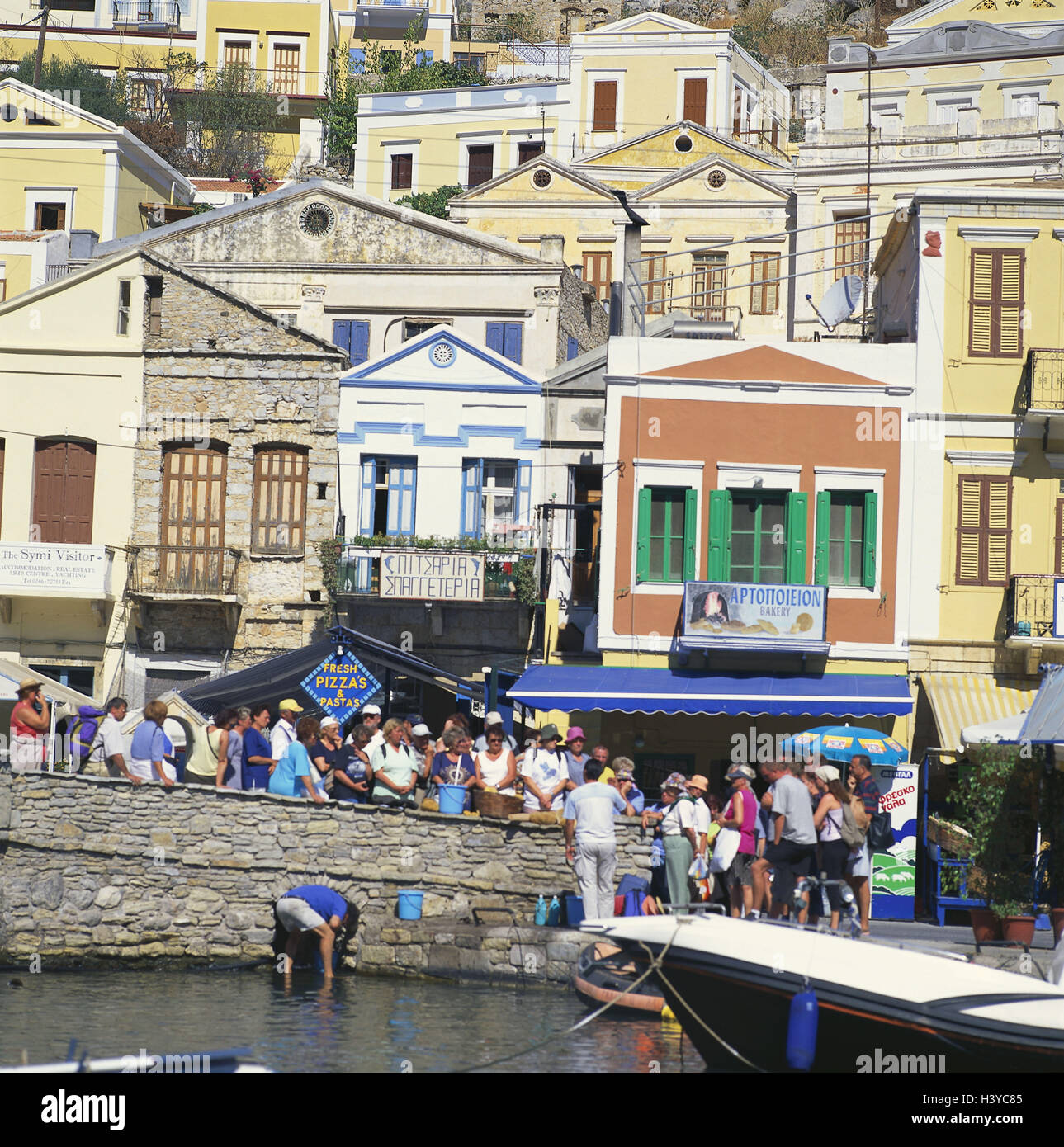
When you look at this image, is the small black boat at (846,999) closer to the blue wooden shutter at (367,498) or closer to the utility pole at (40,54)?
the blue wooden shutter at (367,498)

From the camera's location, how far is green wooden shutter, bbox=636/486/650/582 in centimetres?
2500

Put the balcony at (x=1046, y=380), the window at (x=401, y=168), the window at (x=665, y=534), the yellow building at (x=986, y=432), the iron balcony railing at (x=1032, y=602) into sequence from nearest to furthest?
1. the iron balcony railing at (x=1032, y=602)
2. the balcony at (x=1046, y=380)
3. the yellow building at (x=986, y=432)
4. the window at (x=665, y=534)
5. the window at (x=401, y=168)

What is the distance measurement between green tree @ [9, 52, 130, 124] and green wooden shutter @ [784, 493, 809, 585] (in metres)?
41.2

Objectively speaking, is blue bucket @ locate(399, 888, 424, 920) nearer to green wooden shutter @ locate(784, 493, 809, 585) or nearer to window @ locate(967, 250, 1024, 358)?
green wooden shutter @ locate(784, 493, 809, 585)

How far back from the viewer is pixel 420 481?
28516mm

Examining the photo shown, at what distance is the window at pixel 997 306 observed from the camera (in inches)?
988

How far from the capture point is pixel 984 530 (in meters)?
24.9

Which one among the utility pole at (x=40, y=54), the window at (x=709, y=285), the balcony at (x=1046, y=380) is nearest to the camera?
the balcony at (x=1046, y=380)

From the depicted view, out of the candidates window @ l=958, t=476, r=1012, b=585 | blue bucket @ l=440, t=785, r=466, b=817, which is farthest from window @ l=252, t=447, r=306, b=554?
window @ l=958, t=476, r=1012, b=585

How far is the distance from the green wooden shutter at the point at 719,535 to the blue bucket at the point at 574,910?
7.53 metres

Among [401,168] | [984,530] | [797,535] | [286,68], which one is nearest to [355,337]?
[797,535]

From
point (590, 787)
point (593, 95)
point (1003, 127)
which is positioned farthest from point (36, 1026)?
point (593, 95)

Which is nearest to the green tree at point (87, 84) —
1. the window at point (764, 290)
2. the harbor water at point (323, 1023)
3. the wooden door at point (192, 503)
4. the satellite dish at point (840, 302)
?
the window at point (764, 290)
